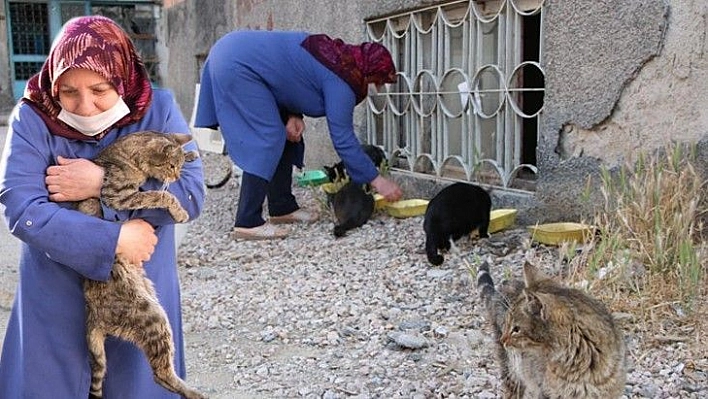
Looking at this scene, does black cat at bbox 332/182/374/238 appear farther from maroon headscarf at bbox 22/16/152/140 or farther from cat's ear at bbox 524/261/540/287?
maroon headscarf at bbox 22/16/152/140

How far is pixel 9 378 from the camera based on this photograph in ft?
6.37

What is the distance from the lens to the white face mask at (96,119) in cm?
181

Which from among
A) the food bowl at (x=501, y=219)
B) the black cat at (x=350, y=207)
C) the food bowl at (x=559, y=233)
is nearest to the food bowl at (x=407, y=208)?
the black cat at (x=350, y=207)

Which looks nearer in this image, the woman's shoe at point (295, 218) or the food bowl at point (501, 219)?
the food bowl at point (501, 219)

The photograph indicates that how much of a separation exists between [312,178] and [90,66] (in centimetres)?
505

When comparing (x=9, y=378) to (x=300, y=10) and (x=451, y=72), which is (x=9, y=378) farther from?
(x=300, y=10)

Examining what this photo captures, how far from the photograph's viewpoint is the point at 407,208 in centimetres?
547

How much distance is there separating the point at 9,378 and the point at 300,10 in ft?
20.1

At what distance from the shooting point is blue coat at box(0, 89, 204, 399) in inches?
66.9

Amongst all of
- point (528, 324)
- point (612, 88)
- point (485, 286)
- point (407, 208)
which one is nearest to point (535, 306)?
point (528, 324)

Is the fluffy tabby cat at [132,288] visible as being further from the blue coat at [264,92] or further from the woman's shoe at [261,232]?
the woman's shoe at [261,232]

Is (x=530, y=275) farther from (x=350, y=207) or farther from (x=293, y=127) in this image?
(x=293, y=127)

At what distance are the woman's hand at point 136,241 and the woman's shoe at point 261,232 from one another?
3.43 meters

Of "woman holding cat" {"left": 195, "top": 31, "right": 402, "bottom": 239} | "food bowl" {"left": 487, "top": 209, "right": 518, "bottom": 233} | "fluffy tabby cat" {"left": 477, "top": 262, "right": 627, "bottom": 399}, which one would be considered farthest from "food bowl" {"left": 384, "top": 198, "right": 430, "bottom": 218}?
"fluffy tabby cat" {"left": 477, "top": 262, "right": 627, "bottom": 399}
